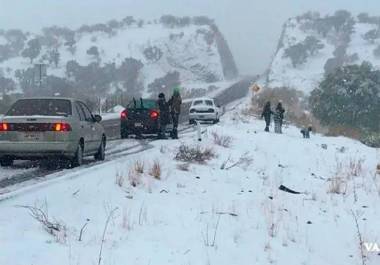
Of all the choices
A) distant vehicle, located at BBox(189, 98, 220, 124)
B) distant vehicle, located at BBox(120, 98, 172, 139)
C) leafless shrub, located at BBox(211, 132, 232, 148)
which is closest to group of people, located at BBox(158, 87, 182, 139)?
distant vehicle, located at BBox(120, 98, 172, 139)

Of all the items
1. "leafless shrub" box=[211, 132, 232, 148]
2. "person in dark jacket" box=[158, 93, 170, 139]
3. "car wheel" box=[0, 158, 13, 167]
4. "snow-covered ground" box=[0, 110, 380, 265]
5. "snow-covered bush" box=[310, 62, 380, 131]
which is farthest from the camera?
"snow-covered bush" box=[310, 62, 380, 131]

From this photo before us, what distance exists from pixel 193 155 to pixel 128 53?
11267cm

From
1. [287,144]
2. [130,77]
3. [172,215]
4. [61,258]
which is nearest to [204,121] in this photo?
[287,144]

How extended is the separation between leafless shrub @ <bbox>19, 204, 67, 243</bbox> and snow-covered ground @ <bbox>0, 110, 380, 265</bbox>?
0.14 ft

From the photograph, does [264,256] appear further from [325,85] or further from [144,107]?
[325,85]

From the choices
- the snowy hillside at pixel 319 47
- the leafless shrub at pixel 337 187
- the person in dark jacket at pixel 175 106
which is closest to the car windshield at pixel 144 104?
the person in dark jacket at pixel 175 106

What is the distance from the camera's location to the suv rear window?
45.7ft

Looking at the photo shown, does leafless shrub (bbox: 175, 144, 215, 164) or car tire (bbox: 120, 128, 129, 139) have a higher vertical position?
leafless shrub (bbox: 175, 144, 215, 164)

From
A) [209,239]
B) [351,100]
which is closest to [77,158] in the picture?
[209,239]

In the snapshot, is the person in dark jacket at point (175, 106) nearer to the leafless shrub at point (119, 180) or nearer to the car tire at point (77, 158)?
the car tire at point (77, 158)

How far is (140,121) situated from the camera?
2309 centimetres

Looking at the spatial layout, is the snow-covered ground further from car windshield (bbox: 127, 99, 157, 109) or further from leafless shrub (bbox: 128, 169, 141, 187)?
car windshield (bbox: 127, 99, 157, 109)

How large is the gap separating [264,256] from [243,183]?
16.5 ft

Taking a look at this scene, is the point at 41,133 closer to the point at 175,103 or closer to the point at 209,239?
the point at 209,239
